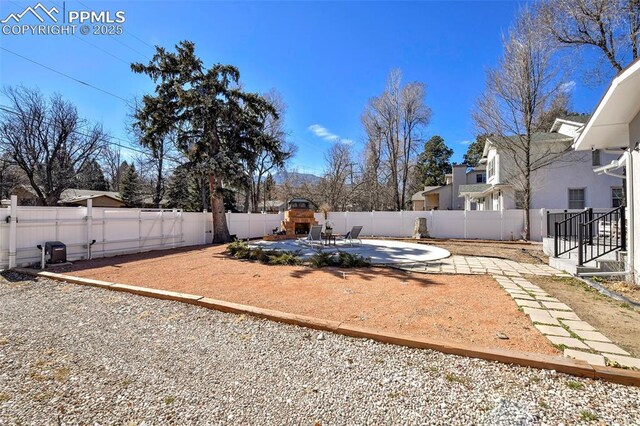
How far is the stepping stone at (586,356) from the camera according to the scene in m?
2.47

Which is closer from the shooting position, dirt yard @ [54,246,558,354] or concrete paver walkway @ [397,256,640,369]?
concrete paver walkway @ [397,256,640,369]

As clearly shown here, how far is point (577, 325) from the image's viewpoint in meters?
3.38

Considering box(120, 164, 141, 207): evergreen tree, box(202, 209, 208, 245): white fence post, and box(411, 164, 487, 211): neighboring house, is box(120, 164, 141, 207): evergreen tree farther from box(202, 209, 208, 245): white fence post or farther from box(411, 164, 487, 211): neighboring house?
box(411, 164, 487, 211): neighboring house

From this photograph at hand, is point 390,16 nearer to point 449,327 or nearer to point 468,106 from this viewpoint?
point 468,106

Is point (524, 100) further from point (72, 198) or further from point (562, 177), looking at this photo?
point (72, 198)

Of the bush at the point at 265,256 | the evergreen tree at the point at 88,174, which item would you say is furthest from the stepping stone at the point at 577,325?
the evergreen tree at the point at 88,174

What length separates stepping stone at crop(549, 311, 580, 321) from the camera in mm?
3635

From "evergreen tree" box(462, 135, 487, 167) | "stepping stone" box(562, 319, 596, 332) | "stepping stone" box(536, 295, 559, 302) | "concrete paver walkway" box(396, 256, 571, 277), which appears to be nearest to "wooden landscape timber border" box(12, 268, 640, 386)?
"stepping stone" box(562, 319, 596, 332)

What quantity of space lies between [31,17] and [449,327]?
585 inches

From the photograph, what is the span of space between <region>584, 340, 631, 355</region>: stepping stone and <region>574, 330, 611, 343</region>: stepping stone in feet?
0.32

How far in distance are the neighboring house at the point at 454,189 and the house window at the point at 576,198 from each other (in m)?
10.2

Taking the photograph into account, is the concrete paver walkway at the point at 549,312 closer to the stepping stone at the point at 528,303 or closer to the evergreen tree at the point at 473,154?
the stepping stone at the point at 528,303

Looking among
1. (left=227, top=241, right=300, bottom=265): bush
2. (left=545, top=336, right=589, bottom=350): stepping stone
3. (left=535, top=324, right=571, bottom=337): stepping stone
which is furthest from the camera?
(left=227, top=241, right=300, bottom=265): bush

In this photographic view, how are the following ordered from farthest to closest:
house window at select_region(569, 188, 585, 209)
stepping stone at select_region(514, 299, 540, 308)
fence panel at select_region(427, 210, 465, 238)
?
1. fence panel at select_region(427, 210, 465, 238)
2. house window at select_region(569, 188, 585, 209)
3. stepping stone at select_region(514, 299, 540, 308)
